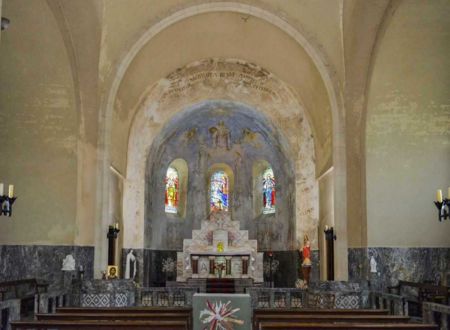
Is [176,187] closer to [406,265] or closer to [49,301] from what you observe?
[406,265]

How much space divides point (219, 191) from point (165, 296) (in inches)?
439

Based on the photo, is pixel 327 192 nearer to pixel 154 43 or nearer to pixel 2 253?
pixel 154 43

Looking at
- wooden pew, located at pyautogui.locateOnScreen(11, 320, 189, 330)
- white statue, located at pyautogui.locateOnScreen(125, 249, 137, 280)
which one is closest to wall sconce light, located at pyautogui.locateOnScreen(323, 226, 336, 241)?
white statue, located at pyautogui.locateOnScreen(125, 249, 137, 280)

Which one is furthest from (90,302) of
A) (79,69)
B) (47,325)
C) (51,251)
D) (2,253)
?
(47,325)

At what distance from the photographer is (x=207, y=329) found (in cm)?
821

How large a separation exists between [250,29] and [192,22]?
2.07 metres

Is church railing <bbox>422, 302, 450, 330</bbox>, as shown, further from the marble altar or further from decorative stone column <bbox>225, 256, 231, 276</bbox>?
decorative stone column <bbox>225, 256, 231, 276</bbox>

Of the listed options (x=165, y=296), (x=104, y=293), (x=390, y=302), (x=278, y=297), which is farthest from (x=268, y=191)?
A: (x=390, y=302)

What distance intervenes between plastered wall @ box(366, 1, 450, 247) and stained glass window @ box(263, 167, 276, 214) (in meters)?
11.8

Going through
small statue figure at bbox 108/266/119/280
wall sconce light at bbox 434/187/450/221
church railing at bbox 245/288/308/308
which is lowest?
church railing at bbox 245/288/308/308

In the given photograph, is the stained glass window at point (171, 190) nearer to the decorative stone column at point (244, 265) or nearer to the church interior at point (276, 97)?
the church interior at point (276, 97)

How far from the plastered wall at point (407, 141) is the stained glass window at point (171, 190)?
13541 mm

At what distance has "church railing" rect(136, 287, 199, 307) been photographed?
60.4 feet

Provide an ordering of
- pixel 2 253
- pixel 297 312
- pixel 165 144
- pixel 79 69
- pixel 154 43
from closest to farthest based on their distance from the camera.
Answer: pixel 297 312 → pixel 2 253 → pixel 79 69 → pixel 154 43 → pixel 165 144
